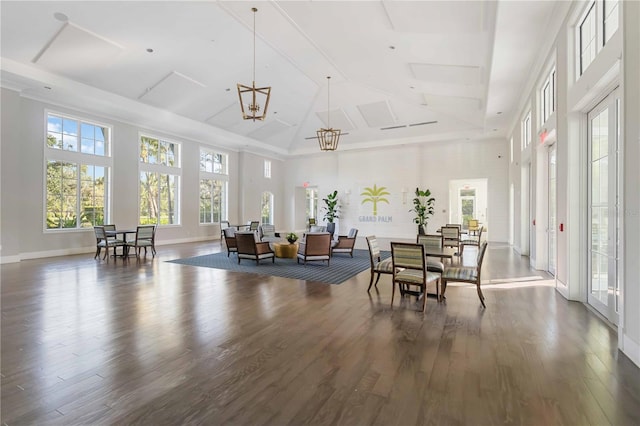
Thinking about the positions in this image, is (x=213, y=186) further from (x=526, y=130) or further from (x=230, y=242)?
(x=526, y=130)

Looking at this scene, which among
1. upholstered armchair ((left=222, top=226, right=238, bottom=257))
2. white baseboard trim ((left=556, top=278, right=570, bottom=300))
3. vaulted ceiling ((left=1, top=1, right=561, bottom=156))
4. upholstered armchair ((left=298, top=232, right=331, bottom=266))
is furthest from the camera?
upholstered armchair ((left=222, top=226, right=238, bottom=257))

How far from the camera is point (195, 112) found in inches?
420

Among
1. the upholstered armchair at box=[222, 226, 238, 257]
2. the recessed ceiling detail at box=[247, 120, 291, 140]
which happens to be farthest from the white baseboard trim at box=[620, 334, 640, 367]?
the recessed ceiling detail at box=[247, 120, 291, 140]

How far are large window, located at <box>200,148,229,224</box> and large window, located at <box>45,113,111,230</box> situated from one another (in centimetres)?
375

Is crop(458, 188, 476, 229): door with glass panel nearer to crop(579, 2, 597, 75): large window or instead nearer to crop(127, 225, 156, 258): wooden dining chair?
crop(579, 2, 597, 75): large window

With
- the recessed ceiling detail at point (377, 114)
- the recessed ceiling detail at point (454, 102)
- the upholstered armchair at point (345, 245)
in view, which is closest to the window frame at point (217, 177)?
the recessed ceiling detail at point (377, 114)

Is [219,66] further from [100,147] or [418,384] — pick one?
[418,384]

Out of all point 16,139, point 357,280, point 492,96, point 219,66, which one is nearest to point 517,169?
point 492,96

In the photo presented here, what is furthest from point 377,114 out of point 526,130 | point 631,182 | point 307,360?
point 307,360

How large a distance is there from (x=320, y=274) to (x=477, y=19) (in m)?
5.08

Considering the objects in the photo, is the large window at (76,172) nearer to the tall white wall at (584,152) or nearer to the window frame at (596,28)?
the tall white wall at (584,152)

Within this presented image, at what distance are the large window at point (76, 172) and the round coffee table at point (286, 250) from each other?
569 cm

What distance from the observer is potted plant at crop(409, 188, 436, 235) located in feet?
44.4

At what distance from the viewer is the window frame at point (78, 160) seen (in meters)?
8.37
